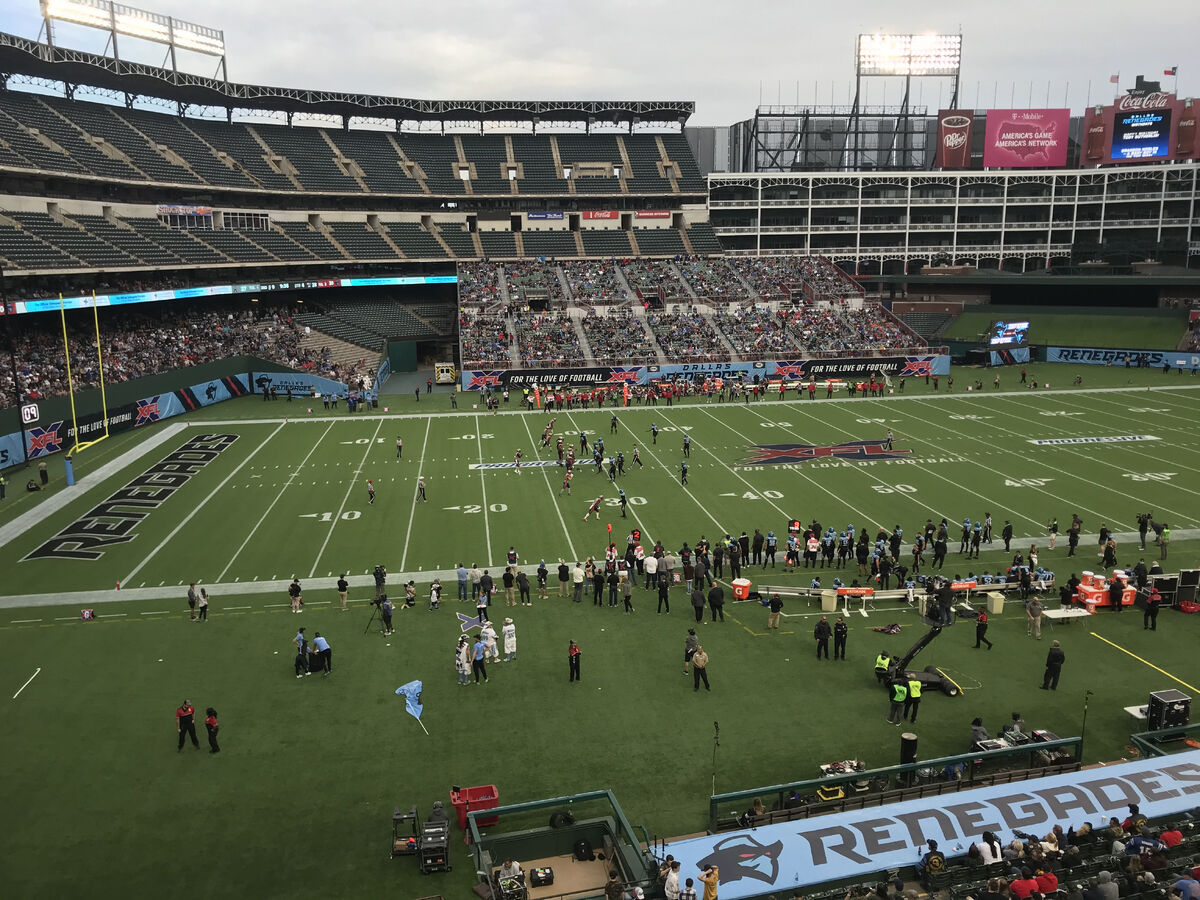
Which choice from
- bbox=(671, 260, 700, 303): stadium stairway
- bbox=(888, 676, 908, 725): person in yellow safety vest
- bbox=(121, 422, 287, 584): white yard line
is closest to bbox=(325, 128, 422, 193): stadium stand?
bbox=(671, 260, 700, 303): stadium stairway

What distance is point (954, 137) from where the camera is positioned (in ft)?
277

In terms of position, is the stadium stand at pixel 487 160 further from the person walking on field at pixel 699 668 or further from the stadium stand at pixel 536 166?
the person walking on field at pixel 699 668

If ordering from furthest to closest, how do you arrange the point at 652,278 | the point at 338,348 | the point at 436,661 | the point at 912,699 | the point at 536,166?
the point at 536,166 < the point at 652,278 < the point at 338,348 < the point at 436,661 < the point at 912,699

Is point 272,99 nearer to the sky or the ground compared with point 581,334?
nearer to the sky

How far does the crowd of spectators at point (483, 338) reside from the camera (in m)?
59.2

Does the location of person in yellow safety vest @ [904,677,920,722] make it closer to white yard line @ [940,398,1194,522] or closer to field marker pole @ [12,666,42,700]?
white yard line @ [940,398,1194,522]

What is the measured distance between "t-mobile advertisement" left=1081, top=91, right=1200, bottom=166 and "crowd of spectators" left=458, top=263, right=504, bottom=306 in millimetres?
57718

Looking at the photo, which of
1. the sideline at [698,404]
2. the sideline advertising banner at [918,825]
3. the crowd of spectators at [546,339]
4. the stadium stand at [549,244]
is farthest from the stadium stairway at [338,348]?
the sideline advertising banner at [918,825]

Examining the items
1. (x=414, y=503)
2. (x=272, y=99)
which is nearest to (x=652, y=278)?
(x=272, y=99)

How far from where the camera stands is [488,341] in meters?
60.9

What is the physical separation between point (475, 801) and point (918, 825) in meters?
6.63

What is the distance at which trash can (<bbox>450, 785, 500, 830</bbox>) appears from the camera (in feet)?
44.0

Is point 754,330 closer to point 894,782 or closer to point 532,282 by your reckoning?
point 532,282

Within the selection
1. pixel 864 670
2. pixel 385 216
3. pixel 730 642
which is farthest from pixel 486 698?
pixel 385 216
